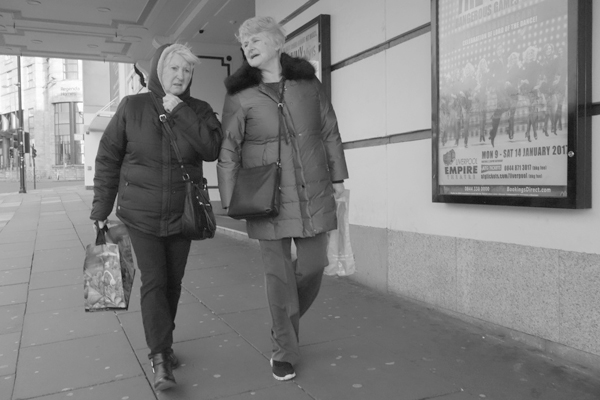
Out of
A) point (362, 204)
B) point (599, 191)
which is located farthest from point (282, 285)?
point (362, 204)

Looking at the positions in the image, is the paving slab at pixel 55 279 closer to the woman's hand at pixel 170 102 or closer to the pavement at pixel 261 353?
the pavement at pixel 261 353

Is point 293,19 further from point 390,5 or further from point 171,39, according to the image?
point 171,39

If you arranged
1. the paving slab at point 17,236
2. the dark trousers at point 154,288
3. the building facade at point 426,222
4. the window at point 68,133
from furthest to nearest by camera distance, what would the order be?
the window at point 68,133 → the paving slab at point 17,236 → the building facade at point 426,222 → the dark trousers at point 154,288

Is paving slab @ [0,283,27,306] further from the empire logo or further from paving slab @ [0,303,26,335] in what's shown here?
the empire logo

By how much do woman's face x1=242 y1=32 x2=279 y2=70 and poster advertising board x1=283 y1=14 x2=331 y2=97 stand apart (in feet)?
7.95

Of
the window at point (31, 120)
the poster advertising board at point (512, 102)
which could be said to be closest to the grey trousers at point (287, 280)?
the poster advertising board at point (512, 102)

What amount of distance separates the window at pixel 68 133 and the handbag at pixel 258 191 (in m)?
63.1

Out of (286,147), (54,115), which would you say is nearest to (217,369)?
(286,147)

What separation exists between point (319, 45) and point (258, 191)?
3.19 m

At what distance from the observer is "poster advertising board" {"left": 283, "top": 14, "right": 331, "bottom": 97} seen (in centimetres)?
546

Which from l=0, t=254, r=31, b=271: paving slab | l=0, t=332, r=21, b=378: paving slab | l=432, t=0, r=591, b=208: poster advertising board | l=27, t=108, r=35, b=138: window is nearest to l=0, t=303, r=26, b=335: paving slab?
l=0, t=332, r=21, b=378: paving slab

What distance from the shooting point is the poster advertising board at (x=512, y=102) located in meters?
2.92

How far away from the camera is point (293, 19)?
250 inches

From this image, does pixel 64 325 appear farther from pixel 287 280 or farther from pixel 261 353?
pixel 287 280
